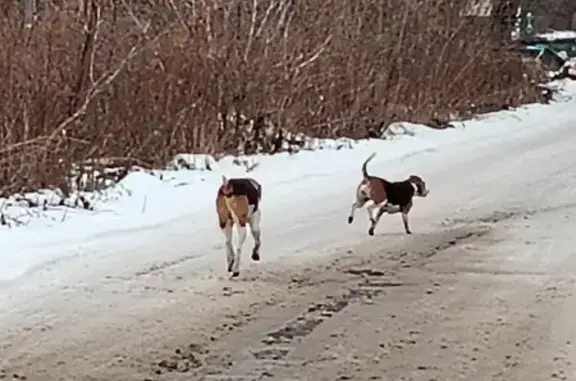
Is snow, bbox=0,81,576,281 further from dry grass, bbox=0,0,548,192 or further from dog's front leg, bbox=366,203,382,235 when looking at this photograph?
dog's front leg, bbox=366,203,382,235

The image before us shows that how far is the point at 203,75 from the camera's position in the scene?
653 inches

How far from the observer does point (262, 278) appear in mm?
8820

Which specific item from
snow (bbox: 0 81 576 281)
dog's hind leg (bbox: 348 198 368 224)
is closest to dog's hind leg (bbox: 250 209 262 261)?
snow (bbox: 0 81 576 281)

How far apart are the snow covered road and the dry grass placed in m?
2.56

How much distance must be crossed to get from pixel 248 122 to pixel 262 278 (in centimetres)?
888

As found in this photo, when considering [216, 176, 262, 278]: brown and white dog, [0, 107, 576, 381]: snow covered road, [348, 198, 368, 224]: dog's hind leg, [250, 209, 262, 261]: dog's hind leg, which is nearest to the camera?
[0, 107, 576, 381]: snow covered road

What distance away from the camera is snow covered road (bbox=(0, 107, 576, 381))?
21.5 ft

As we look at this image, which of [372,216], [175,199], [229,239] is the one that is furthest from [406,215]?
[175,199]

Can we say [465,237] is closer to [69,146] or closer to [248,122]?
[69,146]

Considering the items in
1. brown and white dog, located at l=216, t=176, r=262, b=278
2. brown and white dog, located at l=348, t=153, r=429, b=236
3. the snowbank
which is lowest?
the snowbank

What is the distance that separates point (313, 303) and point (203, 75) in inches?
350

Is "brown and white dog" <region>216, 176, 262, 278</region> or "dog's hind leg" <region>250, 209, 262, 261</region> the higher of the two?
"brown and white dog" <region>216, 176, 262, 278</region>

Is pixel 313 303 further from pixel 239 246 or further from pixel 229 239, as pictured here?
pixel 229 239

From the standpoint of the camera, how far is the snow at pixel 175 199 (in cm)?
1014
